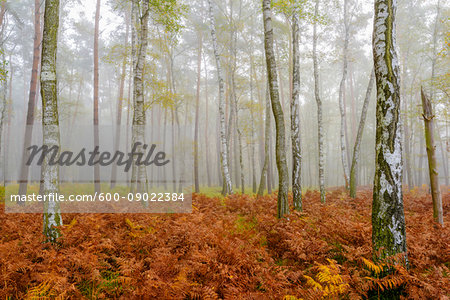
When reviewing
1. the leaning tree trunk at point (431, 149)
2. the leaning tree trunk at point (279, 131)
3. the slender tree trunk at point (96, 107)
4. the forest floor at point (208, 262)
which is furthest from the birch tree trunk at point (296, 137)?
the slender tree trunk at point (96, 107)

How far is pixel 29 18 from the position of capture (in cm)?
1992

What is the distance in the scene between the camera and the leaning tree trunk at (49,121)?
5.30 metres

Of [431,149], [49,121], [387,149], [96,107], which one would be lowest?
[387,149]

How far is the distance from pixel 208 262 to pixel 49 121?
4.57 metres

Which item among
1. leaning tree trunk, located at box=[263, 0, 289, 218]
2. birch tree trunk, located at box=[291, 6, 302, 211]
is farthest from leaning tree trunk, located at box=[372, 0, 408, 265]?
birch tree trunk, located at box=[291, 6, 302, 211]

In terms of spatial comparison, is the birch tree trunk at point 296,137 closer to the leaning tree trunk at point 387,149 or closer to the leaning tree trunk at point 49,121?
the leaning tree trunk at point 387,149

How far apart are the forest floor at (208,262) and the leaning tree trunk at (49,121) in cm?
40

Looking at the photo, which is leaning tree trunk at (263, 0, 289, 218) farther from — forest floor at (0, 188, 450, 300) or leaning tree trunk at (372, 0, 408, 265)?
leaning tree trunk at (372, 0, 408, 265)

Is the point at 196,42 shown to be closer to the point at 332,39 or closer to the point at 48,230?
the point at 332,39

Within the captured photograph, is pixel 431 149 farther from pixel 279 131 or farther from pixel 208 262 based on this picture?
pixel 208 262

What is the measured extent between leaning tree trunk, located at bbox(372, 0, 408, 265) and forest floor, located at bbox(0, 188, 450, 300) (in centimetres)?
51

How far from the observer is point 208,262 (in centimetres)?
438

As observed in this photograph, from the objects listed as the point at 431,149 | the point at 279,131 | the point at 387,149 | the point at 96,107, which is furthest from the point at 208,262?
the point at 96,107

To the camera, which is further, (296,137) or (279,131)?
(296,137)
